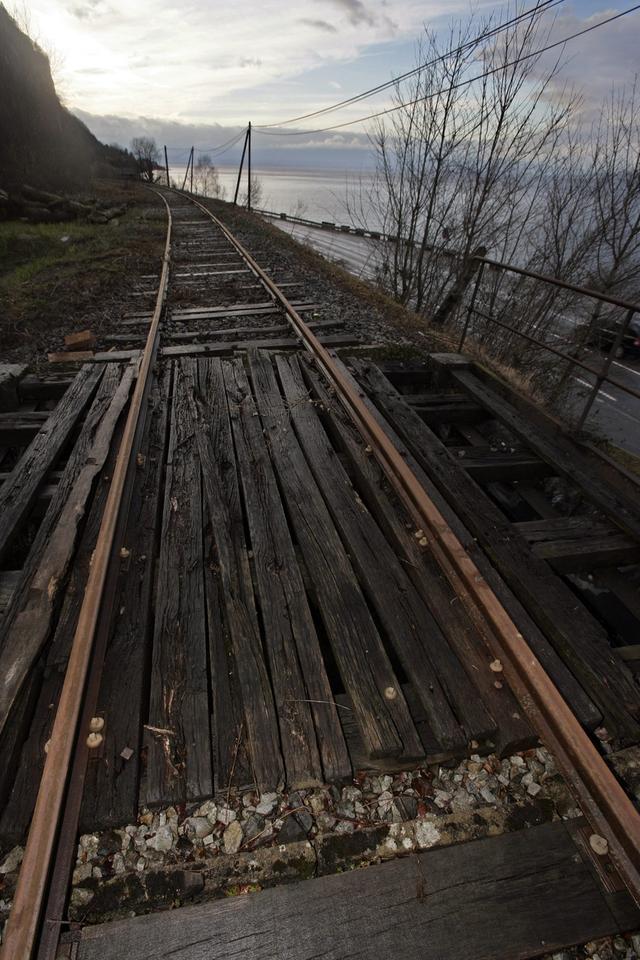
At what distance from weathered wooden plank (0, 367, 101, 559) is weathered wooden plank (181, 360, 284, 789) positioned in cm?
101

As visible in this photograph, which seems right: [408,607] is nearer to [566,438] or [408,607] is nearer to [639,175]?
[566,438]

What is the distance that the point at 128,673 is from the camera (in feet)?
7.47

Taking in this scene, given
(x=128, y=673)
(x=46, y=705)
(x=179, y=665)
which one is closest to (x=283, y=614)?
(x=179, y=665)

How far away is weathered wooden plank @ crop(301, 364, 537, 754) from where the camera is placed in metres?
2.13

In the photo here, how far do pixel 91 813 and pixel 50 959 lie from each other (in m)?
0.40

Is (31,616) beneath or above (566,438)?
beneath

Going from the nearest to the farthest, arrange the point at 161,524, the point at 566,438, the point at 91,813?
1. the point at 91,813
2. the point at 161,524
3. the point at 566,438

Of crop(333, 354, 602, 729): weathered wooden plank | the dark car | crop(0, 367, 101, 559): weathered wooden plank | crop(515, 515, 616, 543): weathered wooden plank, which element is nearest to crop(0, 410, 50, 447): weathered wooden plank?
crop(0, 367, 101, 559): weathered wooden plank

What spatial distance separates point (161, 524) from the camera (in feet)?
10.5

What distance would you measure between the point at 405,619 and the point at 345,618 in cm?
31

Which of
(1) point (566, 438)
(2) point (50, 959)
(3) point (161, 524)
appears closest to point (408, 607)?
(3) point (161, 524)

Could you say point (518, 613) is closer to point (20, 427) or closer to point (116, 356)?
point (20, 427)

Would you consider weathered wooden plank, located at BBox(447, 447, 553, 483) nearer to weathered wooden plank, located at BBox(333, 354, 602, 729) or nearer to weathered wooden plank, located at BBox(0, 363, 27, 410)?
weathered wooden plank, located at BBox(333, 354, 602, 729)

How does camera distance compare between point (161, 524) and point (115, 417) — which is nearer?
point (161, 524)
